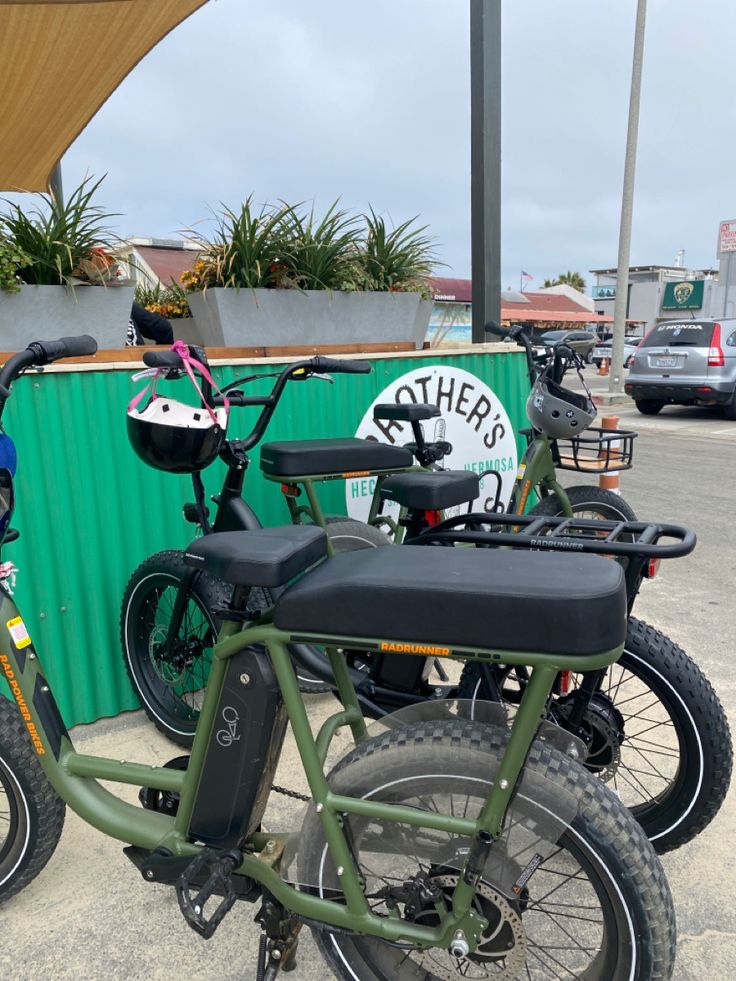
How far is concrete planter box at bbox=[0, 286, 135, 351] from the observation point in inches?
116

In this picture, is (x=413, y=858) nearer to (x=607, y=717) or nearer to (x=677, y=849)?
(x=607, y=717)

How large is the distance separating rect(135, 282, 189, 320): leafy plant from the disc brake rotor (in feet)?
10.4

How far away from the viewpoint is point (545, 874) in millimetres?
1594

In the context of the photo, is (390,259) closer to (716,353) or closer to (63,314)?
(63,314)

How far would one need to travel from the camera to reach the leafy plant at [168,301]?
4.07 m

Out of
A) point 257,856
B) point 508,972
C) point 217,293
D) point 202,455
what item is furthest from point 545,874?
point 217,293

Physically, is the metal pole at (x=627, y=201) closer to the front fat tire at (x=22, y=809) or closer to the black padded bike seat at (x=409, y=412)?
the black padded bike seat at (x=409, y=412)

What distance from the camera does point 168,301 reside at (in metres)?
4.27

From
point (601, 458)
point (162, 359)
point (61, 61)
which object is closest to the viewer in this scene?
point (162, 359)

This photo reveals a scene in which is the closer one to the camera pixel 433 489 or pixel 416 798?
pixel 416 798

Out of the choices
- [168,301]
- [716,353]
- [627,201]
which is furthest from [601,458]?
[627,201]

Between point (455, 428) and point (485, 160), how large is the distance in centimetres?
156

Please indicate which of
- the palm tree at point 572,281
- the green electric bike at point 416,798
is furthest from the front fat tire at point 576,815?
the palm tree at point 572,281

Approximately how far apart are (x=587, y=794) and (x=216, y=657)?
82cm
